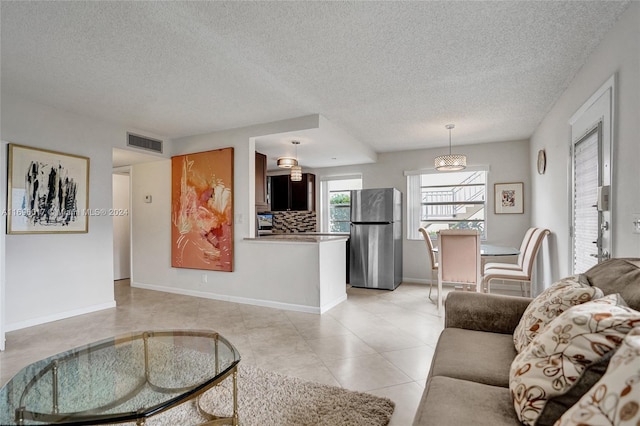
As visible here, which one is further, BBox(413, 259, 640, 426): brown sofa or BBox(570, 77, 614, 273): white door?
BBox(570, 77, 614, 273): white door

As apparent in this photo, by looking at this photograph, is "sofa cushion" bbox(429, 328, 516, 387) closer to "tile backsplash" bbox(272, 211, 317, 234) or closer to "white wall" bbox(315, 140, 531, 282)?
"white wall" bbox(315, 140, 531, 282)

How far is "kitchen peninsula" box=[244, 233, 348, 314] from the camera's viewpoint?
3.68m

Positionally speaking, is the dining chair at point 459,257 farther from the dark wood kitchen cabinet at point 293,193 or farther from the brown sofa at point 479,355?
the dark wood kitchen cabinet at point 293,193

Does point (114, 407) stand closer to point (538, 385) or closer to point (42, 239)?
point (538, 385)

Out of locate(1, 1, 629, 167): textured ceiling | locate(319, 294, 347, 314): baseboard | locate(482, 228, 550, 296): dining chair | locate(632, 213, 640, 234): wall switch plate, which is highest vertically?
locate(1, 1, 629, 167): textured ceiling

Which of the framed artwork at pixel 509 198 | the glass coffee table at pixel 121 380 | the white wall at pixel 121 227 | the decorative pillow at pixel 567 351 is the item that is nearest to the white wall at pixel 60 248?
the glass coffee table at pixel 121 380

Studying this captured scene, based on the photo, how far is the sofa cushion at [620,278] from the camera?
43.5 inches

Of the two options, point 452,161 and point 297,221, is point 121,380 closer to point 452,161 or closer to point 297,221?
point 452,161

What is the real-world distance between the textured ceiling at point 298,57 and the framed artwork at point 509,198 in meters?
1.45

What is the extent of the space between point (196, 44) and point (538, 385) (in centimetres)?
266

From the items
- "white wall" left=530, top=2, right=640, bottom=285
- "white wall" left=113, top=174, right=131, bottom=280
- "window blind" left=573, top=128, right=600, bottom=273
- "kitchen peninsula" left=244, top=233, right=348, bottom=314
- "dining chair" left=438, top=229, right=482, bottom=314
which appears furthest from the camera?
"white wall" left=113, top=174, right=131, bottom=280

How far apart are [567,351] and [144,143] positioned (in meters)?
4.91

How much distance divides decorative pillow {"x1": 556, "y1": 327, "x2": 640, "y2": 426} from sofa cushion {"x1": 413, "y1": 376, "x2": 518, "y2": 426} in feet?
0.79

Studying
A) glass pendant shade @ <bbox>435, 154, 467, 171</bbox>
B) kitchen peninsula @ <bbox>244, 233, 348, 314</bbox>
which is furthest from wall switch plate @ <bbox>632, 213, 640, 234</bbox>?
kitchen peninsula @ <bbox>244, 233, 348, 314</bbox>
